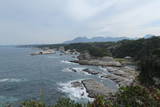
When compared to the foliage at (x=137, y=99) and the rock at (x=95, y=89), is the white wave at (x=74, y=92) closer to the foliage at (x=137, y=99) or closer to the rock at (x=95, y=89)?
the rock at (x=95, y=89)

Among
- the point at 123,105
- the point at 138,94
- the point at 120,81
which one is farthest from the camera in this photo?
the point at 120,81

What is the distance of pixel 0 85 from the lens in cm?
3706

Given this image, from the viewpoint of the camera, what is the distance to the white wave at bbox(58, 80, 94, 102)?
29984 millimetres

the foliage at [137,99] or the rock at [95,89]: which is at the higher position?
the foliage at [137,99]

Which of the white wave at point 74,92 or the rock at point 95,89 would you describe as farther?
the rock at point 95,89

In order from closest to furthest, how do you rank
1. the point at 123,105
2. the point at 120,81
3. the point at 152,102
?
the point at 152,102, the point at 123,105, the point at 120,81

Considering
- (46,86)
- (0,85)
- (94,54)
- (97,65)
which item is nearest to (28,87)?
(46,86)

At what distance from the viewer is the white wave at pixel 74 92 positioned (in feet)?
98.4

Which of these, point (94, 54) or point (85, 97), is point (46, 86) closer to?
point (85, 97)

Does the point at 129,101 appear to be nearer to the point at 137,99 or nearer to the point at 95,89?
the point at 137,99

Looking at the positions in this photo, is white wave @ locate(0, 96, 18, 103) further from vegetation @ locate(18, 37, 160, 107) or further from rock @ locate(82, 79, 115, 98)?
vegetation @ locate(18, 37, 160, 107)

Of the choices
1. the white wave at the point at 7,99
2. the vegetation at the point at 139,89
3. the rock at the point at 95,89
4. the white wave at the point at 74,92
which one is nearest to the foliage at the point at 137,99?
the vegetation at the point at 139,89

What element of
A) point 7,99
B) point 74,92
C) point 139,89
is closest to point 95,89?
point 74,92

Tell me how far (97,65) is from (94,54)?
68.8 ft
